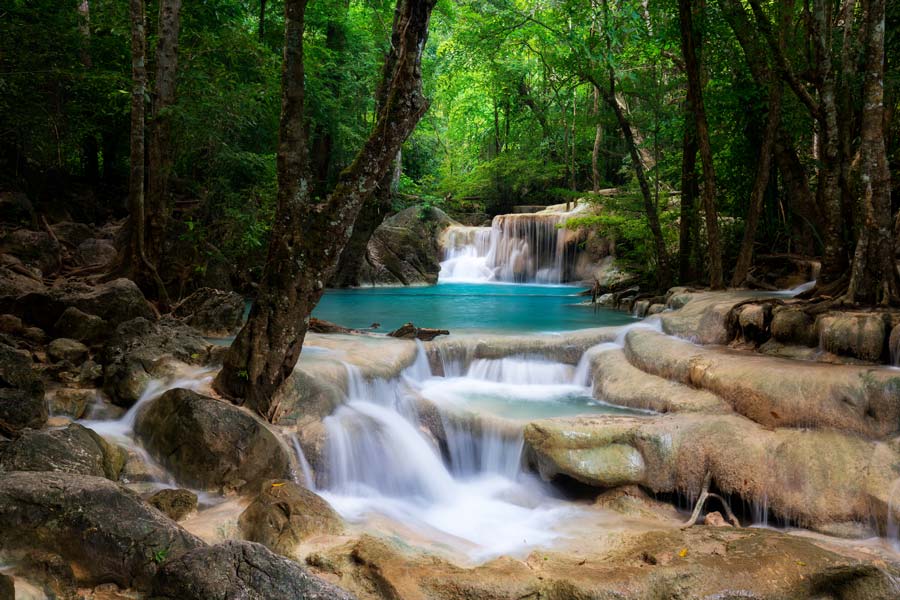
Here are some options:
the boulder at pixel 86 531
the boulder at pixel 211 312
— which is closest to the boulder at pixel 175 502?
the boulder at pixel 86 531

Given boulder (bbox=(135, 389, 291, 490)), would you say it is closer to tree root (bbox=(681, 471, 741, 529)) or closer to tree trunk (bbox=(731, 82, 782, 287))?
tree root (bbox=(681, 471, 741, 529))

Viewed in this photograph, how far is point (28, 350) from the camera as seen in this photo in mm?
6789

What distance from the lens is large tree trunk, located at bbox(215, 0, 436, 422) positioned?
550 centimetres

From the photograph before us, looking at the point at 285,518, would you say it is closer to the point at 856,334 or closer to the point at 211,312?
the point at 211,312

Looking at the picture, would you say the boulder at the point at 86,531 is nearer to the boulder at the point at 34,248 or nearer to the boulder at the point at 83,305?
the boulder at the point at 83,305

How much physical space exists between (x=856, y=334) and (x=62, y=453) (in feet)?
24.7

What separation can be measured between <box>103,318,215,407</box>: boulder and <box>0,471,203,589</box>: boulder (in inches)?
112

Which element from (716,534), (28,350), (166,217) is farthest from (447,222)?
(716,534)

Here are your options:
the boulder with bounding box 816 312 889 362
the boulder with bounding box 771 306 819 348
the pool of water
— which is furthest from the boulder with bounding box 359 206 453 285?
the boulder with bounding box 816 312 889 362

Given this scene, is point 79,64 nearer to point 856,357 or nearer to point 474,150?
point 856,357

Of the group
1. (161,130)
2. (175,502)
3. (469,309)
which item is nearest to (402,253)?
(469,309)

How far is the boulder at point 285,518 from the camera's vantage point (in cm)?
419

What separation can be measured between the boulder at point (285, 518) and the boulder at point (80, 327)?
413 cm

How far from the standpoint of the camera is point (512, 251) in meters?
23.6
